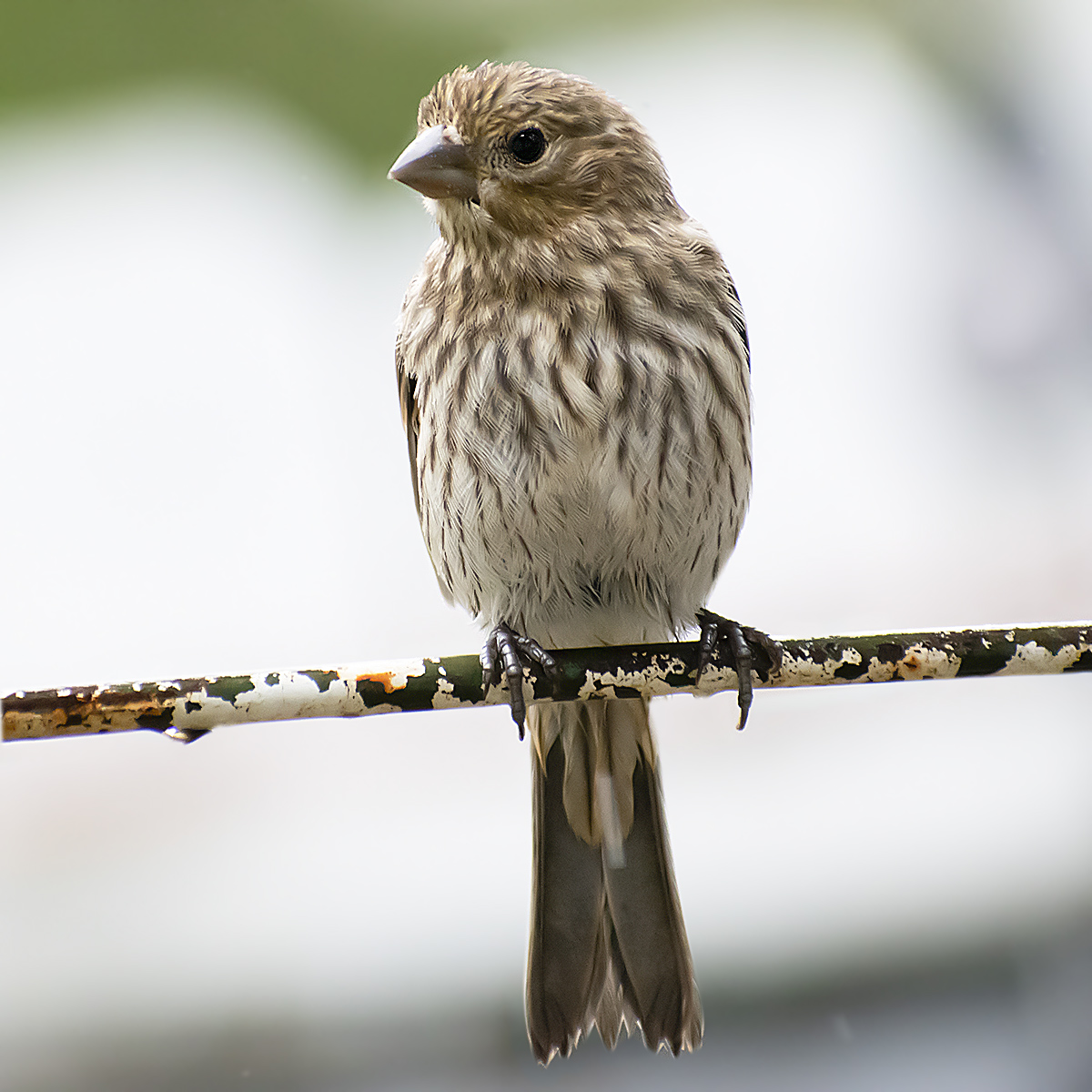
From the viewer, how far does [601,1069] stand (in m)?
2.55

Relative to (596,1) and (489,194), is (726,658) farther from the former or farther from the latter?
(596,1)

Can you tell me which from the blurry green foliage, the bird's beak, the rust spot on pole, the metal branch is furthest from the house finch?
the blurry green foliage

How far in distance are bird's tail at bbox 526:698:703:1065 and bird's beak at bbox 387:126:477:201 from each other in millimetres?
775

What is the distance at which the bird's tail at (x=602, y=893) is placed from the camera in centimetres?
159

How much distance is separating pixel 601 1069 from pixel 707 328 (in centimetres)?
172

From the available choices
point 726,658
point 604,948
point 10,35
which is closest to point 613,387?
point 726,658

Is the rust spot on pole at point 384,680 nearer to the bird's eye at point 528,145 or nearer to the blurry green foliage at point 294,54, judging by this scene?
the bird's eye at point 528,145

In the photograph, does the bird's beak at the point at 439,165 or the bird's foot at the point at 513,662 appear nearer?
the bird's foot at the point at 513,662

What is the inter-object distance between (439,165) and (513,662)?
25.8 inches

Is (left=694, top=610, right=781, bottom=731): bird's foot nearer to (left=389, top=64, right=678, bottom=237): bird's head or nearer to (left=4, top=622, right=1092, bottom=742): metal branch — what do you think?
(left=4, top=622, right=1092, bottom=742): metal branch

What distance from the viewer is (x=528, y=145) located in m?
1.57

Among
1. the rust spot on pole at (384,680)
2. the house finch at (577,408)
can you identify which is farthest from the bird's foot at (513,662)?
the rust spot on pole at (384,680)

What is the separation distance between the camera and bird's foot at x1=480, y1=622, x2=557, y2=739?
4.37 feet

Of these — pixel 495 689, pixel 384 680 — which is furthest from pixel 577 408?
pixel 384 680
